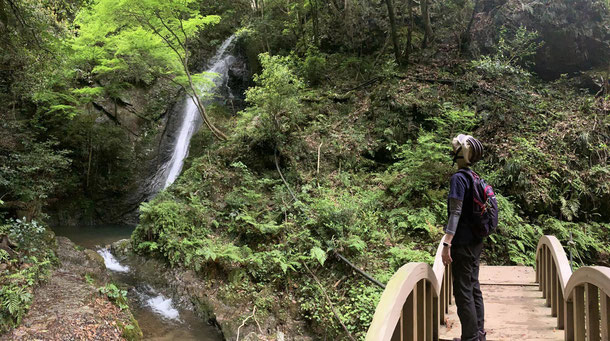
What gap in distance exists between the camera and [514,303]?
433cm

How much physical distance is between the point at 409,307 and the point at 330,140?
8.29 meters

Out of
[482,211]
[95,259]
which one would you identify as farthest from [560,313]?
[95,259]

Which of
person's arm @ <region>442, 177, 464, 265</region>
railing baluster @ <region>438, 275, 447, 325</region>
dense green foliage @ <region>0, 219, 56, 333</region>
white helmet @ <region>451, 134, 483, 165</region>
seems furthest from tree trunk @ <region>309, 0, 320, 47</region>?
person's arm @ <region>442, 177, 464, 265</region>

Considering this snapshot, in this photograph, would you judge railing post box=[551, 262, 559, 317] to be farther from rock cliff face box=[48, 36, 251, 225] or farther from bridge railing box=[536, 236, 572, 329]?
rock cliff face box=[48, 36, 251, 225]

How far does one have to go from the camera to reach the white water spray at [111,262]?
8938mm

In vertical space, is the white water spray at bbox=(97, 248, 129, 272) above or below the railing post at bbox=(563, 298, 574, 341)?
below

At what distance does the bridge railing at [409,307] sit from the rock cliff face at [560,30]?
12412 millimetres

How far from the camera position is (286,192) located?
9227 millimetres

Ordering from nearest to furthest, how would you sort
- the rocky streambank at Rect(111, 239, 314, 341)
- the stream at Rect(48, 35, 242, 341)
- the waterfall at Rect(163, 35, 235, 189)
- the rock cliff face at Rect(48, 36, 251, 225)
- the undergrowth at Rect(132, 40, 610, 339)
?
1. the rocky streambank at Rect(111, 239, 314, 341)
2. the stream at Rect(48, 35, 242, 341)
3. the undergrowth at Rect(132, 40, 610, 339)
4. the waterfall at Rect(163, 35, 235, 189)
5. the rock cliff face at Rect(48, 36, 251, 225)

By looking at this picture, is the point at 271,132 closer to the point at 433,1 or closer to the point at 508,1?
the point at 433,1

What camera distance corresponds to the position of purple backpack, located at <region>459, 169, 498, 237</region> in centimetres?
308

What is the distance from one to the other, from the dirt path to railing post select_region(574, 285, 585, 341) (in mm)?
6079

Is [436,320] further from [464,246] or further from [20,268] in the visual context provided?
[20,268]

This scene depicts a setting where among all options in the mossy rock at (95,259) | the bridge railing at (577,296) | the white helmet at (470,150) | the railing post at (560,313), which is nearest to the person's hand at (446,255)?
the white helmet at (470,150)
